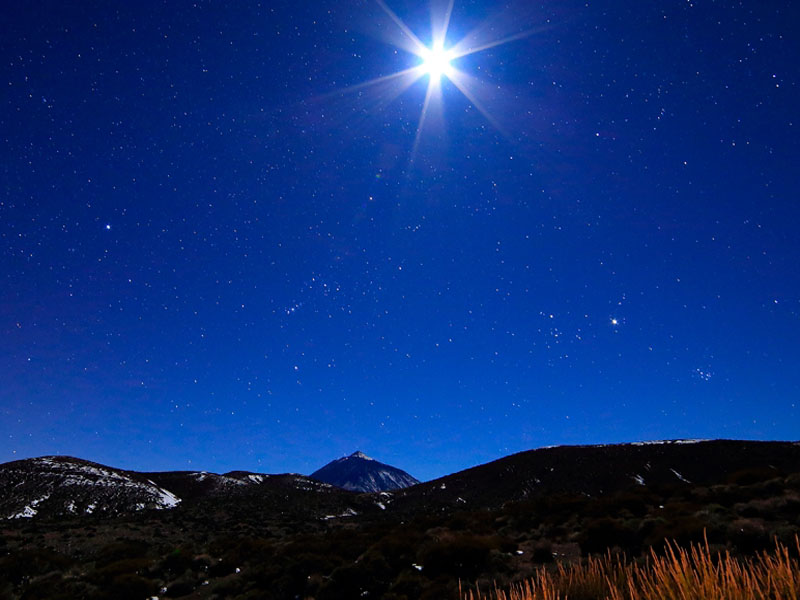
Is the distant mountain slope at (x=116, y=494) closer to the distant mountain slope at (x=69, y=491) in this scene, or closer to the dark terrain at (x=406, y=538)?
the distant mountain slope at (x=69, y=491)

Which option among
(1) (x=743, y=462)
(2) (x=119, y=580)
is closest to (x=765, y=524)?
(2) (x=119, y=580)

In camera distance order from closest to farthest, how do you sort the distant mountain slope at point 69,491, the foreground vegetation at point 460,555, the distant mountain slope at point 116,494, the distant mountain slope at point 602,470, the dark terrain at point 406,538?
the foreground vegetation at point 460,555, the dark terrain at point 406,538, the distant mountain slope at point 602,470, the distant mountain slope at point 69,491, the distant mountain slope at point 116,494

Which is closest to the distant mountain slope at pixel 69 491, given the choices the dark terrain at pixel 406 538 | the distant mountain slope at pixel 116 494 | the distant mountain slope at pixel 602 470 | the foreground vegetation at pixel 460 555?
the distant mountain slope at pixel 116 494

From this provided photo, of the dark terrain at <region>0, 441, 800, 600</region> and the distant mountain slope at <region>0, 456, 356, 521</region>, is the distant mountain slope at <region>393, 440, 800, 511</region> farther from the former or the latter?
the distant mountain slope at <region>0, 456, 356, 521</region>

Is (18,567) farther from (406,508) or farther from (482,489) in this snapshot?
(482,489)

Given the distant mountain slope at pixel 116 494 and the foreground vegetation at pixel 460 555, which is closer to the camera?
the foreground vegetation at pixel 460 555

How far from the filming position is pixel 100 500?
49.1 metres

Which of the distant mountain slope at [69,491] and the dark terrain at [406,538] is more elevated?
the distant mountain slope at [69,491]

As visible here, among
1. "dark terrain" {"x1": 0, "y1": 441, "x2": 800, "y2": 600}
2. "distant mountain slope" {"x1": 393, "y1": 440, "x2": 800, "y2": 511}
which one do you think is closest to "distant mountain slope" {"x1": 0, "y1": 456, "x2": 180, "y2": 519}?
"dark terrain" {"x1": 0, "y1": 441, "x2": 800, "y2": 600}

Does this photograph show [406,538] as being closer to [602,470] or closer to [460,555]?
[460,555]

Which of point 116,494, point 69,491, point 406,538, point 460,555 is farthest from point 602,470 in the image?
point 69,491

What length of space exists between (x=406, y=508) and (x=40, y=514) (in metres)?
39.2

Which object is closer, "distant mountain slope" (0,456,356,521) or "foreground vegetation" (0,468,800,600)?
"foreground vegetation" (0,468,800,600)

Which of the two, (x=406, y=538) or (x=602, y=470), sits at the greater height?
(x=602, y=470)
